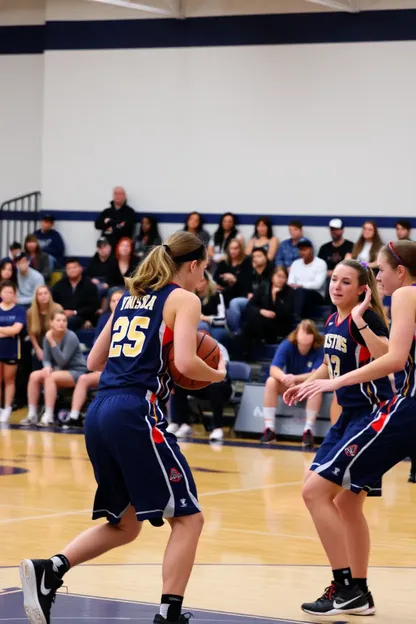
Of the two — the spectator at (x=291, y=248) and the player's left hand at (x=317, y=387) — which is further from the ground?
the player's left hand at (x=317, y=387)

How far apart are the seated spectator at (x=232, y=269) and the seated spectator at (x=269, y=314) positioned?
0.72 m

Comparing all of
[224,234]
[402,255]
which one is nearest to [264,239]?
[224,234]

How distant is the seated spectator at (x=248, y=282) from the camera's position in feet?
48.5

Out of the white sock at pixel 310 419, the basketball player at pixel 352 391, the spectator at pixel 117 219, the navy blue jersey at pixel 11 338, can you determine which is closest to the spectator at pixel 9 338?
the navy blue jersey at pixel 11 338

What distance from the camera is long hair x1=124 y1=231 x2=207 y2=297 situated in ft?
15.7

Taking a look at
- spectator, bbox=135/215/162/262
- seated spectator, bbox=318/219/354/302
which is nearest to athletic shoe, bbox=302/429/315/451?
seated spectator, bbox=318/219/354/302

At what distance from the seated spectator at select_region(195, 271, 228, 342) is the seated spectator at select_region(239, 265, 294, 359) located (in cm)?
29

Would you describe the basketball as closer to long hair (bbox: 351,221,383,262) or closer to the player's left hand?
the player's left hand

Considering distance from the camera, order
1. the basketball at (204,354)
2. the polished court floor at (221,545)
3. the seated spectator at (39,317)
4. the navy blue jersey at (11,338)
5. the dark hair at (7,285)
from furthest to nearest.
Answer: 1. the dark hair at (7,285)
2. the navy blue jersey at (11,338)
3. the seated spectator at (39,317)
4. the polished court floor at (221,545)
5. the basketball at (204,354)

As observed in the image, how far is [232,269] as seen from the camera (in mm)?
15602

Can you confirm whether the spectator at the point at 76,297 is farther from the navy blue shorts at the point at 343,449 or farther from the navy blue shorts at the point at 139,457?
the navy blue shorts at the point at 139,457

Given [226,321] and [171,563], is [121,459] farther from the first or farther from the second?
[226,321]

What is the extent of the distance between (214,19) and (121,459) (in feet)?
46.0

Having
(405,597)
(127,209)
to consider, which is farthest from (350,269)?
(127,209)
